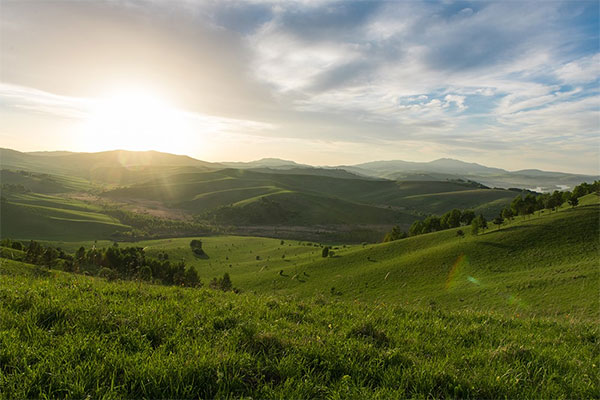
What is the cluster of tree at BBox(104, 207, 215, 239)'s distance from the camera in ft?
487

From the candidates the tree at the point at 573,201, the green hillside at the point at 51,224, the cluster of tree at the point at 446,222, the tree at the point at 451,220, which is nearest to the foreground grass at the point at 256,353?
the tree at the point at 573,201

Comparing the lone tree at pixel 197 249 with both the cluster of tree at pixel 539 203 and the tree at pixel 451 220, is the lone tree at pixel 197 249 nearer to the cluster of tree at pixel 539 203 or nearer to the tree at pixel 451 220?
the tree at pixel 451 220

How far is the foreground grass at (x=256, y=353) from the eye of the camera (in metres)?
3.79

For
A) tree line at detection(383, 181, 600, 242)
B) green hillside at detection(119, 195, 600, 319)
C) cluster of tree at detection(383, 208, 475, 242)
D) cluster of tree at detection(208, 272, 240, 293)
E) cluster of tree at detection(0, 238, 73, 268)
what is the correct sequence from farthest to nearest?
cluster of tree at detection(383, 208, 475, 242), tree line at detection(383, 181, 600, 242), green hillside at detection(119, 195, 600, 319), cluster of tree at detection(0, 238, 73, 268), cluster of tree at detection(208, 272, 240, 293)

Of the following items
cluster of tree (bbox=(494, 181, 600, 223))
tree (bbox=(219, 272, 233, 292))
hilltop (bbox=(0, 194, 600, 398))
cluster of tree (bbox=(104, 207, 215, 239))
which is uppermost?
cluster of tree (bbox=(494, 181, 600, 223))

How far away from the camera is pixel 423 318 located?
7684mm

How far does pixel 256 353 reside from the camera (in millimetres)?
4727

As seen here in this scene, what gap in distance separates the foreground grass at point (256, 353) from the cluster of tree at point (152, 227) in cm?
15475

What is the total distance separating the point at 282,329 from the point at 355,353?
155 cm

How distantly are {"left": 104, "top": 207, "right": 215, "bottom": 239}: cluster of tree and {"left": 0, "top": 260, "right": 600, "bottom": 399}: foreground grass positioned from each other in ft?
508

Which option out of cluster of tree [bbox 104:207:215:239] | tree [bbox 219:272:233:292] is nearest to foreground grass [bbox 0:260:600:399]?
tree [bbox 219:272:233:292]

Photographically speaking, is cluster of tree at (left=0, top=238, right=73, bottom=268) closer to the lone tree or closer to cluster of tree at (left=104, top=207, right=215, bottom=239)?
the lone tree

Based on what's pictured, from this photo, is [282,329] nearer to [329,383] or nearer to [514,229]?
[329,383]

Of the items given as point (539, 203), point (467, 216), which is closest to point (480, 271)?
point (467, 216)
